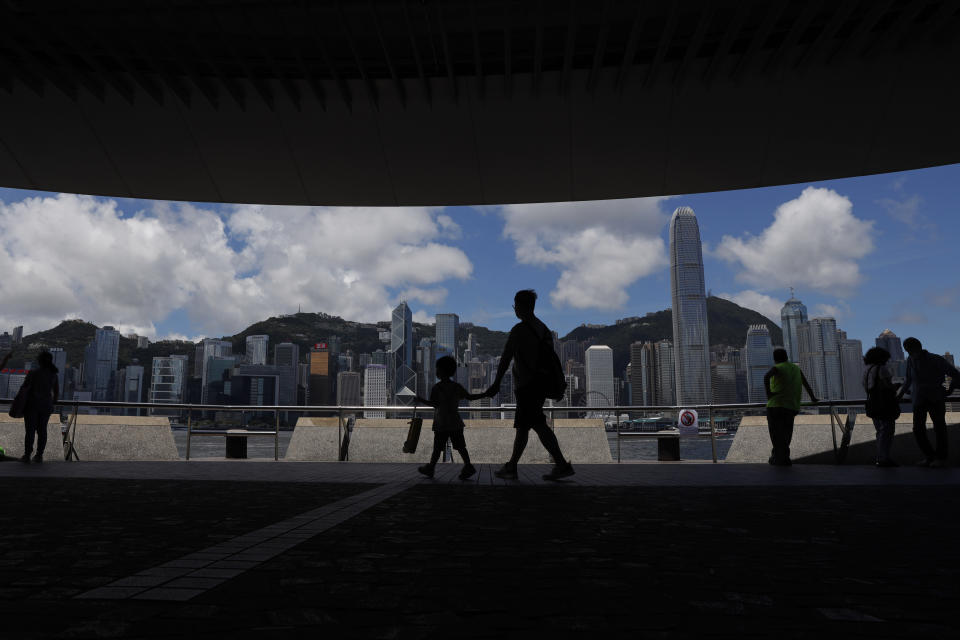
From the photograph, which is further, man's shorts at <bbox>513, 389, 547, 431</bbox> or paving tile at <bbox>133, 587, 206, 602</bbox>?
man's shorts at <bbox>513, 389, 547, 431</bbox>

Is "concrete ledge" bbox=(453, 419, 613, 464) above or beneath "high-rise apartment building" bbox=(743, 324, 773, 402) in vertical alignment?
beneath

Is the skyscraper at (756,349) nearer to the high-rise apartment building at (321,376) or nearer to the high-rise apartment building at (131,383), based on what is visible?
the high-rise apartment building at (321,376)

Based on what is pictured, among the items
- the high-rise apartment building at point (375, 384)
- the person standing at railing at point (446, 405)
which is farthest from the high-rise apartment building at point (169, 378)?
the person standing at railing at point (446, 405)

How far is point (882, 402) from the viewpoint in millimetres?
8508

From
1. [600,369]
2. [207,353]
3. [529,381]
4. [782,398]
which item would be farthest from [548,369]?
[207,353]

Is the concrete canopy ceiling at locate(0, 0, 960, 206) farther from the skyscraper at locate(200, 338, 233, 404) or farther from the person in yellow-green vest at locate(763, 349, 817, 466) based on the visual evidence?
the skyscraper at locate(200, 338, 233, 404)

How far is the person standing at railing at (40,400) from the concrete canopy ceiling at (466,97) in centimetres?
277

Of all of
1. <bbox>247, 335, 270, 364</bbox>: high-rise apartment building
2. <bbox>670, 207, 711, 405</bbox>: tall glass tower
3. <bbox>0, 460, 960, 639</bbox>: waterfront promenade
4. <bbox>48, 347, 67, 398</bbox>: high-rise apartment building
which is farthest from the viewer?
<bbox>670, 207, 711, 405</bbox>: tall glass tower

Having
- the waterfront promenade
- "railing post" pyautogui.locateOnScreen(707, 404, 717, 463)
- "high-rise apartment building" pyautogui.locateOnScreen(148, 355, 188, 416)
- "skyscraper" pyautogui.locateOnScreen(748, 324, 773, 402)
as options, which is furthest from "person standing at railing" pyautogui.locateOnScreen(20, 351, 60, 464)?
"skyscraper" pyautogui.locateOnScreen(748, 324, 773, 402)

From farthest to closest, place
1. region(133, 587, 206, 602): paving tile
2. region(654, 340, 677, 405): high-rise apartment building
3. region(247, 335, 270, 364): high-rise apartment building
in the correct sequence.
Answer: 1. region(654, 340, 677, 405): high-rise apartment building
2. region(247, 335, 270, 364): high-rise apartment building
3. region(133, 587, 206, 602): paving tile

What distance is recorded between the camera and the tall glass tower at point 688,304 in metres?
137

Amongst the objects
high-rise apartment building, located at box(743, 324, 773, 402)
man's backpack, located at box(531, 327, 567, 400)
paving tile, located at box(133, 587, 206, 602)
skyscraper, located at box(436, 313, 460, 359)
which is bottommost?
paving tile, located at box(133, 587, 206, 602)

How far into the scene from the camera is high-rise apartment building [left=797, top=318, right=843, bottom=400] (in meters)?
66.2

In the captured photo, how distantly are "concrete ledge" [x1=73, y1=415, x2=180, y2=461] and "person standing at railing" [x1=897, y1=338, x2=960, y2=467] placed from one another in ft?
38.1
